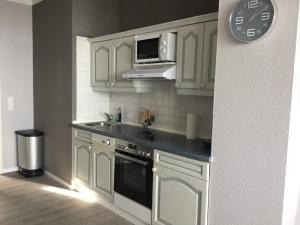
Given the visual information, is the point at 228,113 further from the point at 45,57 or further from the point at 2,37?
the point at 2,37

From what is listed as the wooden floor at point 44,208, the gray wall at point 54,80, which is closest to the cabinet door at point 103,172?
the wooden floor at point 44,208

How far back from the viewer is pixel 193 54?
2449 millimetres

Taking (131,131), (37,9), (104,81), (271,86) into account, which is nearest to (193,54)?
(271,86)

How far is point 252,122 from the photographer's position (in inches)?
71.1

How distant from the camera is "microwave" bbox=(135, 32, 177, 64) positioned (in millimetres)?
2574

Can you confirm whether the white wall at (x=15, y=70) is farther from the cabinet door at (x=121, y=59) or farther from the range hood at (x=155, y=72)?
the range hood at (x=155, y=72)

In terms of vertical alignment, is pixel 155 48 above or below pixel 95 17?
below

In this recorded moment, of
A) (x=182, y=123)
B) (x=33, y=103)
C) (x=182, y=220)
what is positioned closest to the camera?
(x=182, y=220)

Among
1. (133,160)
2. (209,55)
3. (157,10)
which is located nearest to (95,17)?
(157,10)

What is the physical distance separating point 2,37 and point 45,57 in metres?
0.70

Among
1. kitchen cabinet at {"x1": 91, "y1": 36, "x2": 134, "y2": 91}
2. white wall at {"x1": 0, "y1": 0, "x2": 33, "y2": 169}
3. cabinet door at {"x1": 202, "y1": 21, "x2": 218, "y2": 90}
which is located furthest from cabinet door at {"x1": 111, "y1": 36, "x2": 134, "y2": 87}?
white wall at {"x1": 0, "y1": 0, "x2": 33, "y2": 169}

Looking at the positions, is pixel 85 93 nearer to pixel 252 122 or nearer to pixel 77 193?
pixel 77 193

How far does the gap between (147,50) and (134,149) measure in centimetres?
103

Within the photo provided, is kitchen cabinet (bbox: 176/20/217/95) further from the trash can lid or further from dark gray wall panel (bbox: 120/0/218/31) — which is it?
the trash can lid
